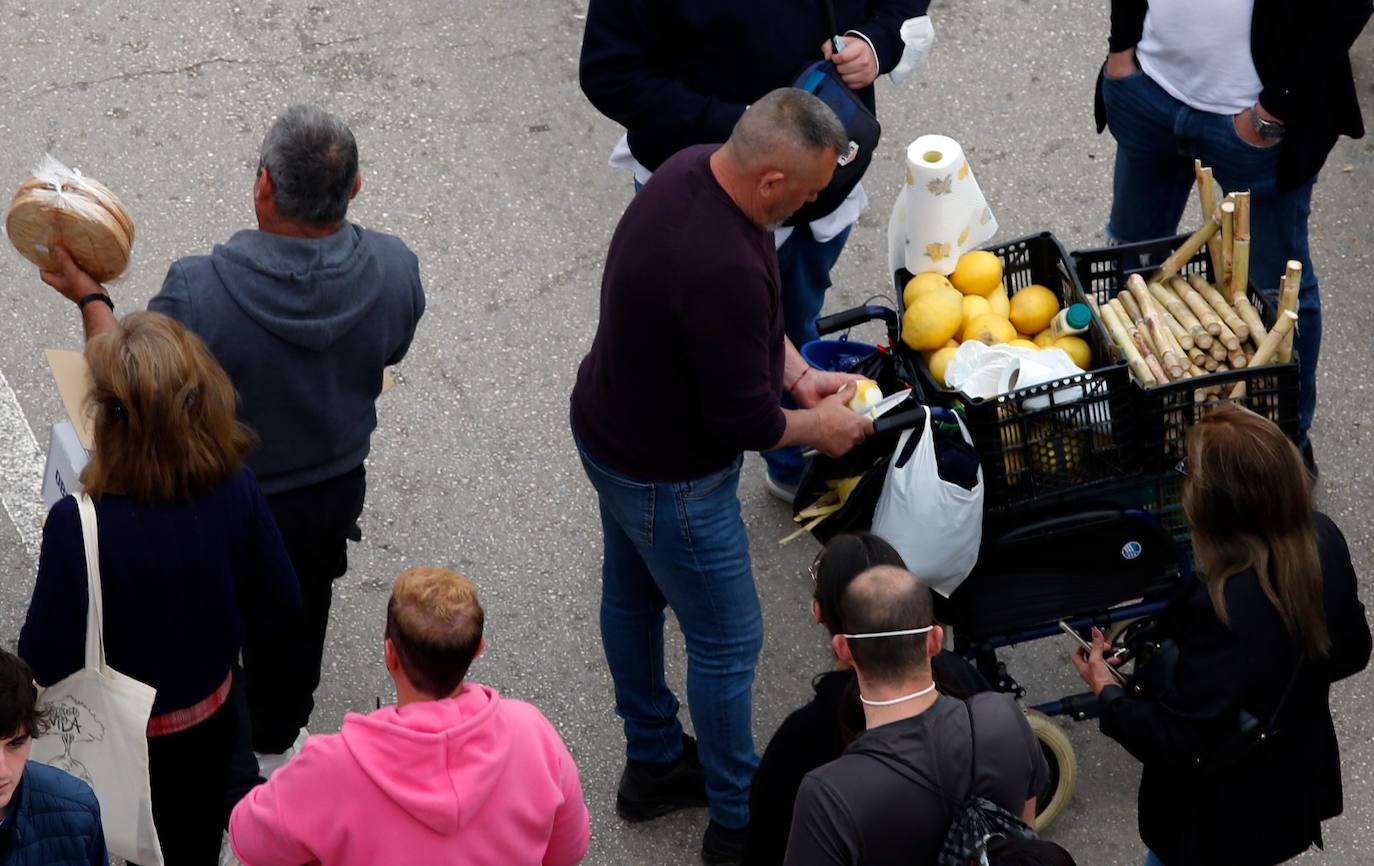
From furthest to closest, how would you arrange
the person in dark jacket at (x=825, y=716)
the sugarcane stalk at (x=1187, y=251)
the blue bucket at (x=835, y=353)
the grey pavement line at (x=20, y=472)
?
the grey pavement line at (x=20, y=472)
the blue bucket at (x=835, y=353)
the sugarcane stalk at (x=1187, y=251)
the person in dark jacket at (x=825, y=716)

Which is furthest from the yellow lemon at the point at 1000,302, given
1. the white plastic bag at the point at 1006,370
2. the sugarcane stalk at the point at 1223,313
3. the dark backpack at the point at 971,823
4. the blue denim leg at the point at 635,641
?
the dark backpack at the point at 971,823

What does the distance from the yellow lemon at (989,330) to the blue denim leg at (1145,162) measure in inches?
42.6

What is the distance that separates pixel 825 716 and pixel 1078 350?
1395mm

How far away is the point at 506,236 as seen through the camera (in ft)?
20.1

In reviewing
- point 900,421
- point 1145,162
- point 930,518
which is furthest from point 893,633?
point 1145,162

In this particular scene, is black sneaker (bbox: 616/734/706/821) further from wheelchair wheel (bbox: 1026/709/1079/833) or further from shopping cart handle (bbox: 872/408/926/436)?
shopping cart handle (bbox: 872/408/926/436)

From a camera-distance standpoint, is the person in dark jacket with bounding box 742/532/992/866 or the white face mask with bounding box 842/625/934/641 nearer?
the white face mask with bounding box 842/625/934/641

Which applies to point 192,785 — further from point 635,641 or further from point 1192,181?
point 1192,181

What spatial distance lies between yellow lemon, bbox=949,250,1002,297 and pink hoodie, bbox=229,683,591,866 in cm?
192

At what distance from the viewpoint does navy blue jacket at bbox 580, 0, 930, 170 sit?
431 cm

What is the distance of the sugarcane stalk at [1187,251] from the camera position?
162 inches

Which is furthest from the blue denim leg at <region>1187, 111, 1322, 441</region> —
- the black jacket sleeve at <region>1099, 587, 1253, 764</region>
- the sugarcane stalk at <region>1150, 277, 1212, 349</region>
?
the black jacket sleeve at <region>1099, 587, 1253, 764</region>

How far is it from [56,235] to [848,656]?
1.99 metres

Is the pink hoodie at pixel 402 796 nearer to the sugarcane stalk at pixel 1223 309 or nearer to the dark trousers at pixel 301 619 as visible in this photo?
the dark trousers at pixel 301 619
